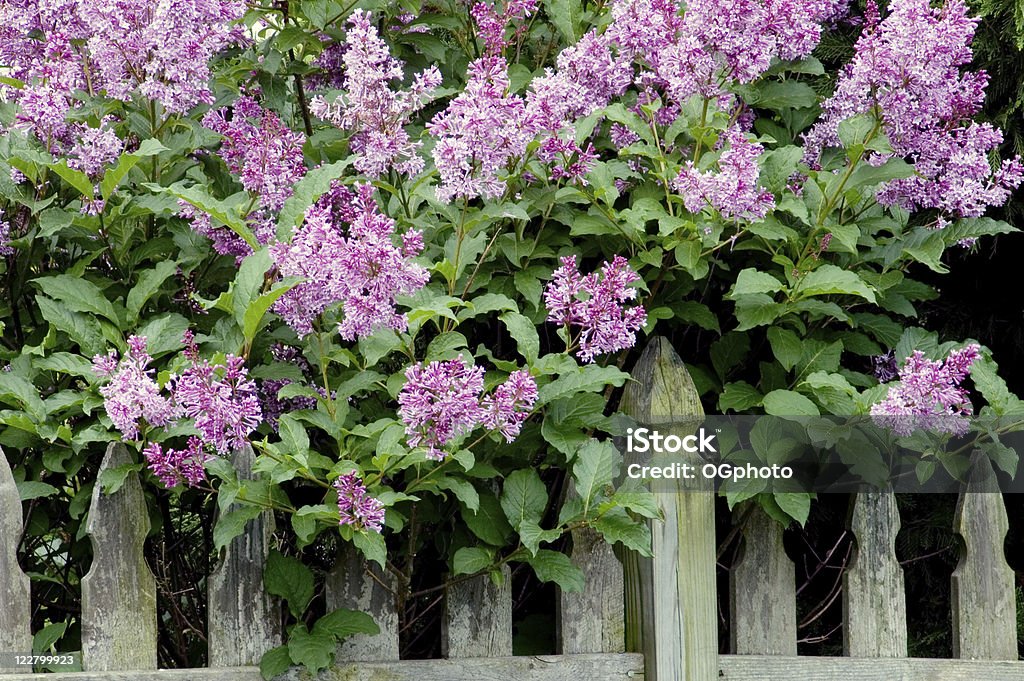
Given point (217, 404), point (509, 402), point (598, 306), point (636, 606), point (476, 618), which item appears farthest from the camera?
point (636, 606)

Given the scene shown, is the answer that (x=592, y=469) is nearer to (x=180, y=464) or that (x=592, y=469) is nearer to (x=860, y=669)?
(x=180, y=464)

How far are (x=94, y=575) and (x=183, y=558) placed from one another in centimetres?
40

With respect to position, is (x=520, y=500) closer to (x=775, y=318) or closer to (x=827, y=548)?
(x=775, y=318)

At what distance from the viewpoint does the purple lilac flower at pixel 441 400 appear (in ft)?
5.66

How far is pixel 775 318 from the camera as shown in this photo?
2234 millimetres

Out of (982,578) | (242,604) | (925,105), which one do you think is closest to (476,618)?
(242,604)

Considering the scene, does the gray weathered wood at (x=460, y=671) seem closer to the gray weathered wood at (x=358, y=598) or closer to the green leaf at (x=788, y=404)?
the gray weathered wood at (x=358, y=598)

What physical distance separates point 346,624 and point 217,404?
60 cm

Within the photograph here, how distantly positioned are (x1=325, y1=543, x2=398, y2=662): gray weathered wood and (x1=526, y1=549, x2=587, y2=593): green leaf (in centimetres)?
31

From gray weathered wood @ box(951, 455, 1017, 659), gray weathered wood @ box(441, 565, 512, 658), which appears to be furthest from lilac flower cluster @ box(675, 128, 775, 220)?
gray weathered wood @ box(951, 455, 1017, 659)

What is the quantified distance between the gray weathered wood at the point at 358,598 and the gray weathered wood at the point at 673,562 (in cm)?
52

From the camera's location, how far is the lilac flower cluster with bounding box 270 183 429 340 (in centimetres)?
169

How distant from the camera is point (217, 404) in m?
1.68

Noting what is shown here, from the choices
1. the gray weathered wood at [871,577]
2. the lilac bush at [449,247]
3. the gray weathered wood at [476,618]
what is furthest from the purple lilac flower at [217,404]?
the gray weathered wood at [871,577]
